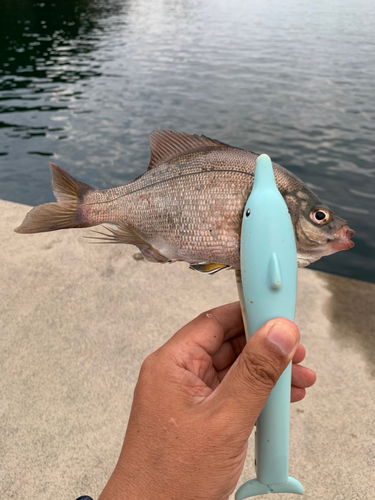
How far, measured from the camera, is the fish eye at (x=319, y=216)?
1007 mm

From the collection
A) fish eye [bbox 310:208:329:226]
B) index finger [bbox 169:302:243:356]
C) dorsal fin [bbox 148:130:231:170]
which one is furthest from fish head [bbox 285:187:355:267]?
index finger [bbox 169:302:243:356]

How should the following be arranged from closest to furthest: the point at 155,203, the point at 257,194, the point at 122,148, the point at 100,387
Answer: the point at 257,194
the point at 155,203
the point at 100,387
the point at 122,148

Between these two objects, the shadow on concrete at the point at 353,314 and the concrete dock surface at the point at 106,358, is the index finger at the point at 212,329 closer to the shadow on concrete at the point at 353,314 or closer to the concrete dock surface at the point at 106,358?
→ the concrete dock surface at the point at 106,358

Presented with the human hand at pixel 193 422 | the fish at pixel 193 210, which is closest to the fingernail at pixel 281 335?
the human hand at pixel 193 422

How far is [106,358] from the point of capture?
2.52 m

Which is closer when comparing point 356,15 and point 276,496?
point 276,496

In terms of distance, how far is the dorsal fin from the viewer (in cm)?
114

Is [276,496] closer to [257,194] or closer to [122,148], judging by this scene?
[257,194]

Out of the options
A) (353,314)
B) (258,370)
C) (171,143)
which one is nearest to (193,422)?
(258,370)

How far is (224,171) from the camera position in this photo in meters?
1.05

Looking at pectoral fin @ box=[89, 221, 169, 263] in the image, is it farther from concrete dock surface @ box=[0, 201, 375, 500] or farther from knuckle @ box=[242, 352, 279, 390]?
concrete dock surface @ box=[0, 201, 375, 500]

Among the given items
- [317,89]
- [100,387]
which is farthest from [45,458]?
[317,89]

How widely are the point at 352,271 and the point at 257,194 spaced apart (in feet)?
12.5

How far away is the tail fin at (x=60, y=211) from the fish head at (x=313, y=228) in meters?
0.55
